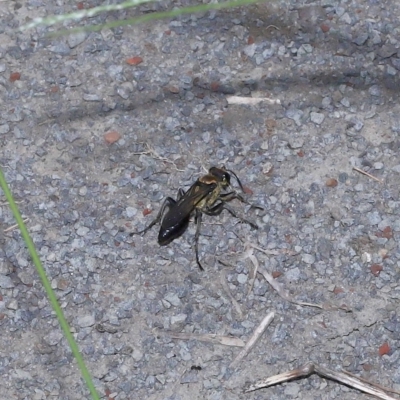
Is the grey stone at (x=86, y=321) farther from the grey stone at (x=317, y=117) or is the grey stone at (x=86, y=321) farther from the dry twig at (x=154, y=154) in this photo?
the grey stone at (x=317, y=117)

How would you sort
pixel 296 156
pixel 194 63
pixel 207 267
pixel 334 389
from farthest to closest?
pixel 194 63 < pixel 296 156 < pixel 207 267 < pixel 334 389

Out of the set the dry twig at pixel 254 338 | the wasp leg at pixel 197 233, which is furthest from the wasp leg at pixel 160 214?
the dry twig at pixel 254 338

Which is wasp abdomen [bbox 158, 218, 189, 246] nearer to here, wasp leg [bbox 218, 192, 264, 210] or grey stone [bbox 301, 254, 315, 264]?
wasp leg [bbox 218, 192, 264, 210]

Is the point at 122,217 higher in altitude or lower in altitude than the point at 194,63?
lower

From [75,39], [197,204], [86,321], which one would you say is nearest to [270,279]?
[197,204]

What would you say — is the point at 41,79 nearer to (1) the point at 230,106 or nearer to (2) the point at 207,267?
(1) the point at 230,106

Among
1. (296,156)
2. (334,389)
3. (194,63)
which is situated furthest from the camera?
(194,63)

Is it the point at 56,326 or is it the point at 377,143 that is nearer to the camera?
the point at 56,326

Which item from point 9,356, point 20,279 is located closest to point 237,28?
point 20,279
